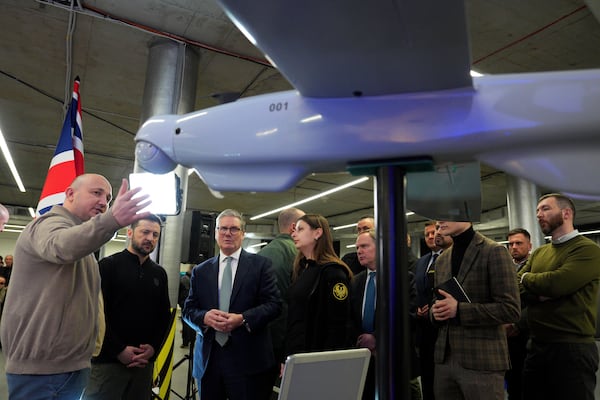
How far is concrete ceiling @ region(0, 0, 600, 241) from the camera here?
3.15 metres

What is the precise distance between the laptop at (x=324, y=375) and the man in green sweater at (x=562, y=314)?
1.42m

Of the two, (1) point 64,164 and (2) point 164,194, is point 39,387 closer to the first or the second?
(2) point 164,194

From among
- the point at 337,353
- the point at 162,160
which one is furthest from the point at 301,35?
the point at 337,353

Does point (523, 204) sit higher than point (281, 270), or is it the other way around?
point (523, 204)

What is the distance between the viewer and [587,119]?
527mm

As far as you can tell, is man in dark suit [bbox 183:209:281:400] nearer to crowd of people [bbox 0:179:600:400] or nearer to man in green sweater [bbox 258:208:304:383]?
crowd of people [bbox 0:179:600:400]

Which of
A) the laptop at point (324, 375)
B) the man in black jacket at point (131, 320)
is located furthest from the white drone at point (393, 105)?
the man in black jacket at point (131, 320)

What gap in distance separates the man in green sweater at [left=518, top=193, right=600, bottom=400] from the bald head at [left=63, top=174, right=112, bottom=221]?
2.06 meters

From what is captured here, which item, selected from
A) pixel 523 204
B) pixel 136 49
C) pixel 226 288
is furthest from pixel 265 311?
pixel 523 204

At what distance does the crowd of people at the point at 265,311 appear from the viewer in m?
1.50

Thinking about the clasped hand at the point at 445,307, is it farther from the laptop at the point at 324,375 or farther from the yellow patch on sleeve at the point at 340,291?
the laptop at the point at 324,375

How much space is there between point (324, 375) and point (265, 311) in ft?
3.32

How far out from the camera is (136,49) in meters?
3.75

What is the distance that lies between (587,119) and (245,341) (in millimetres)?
1713
